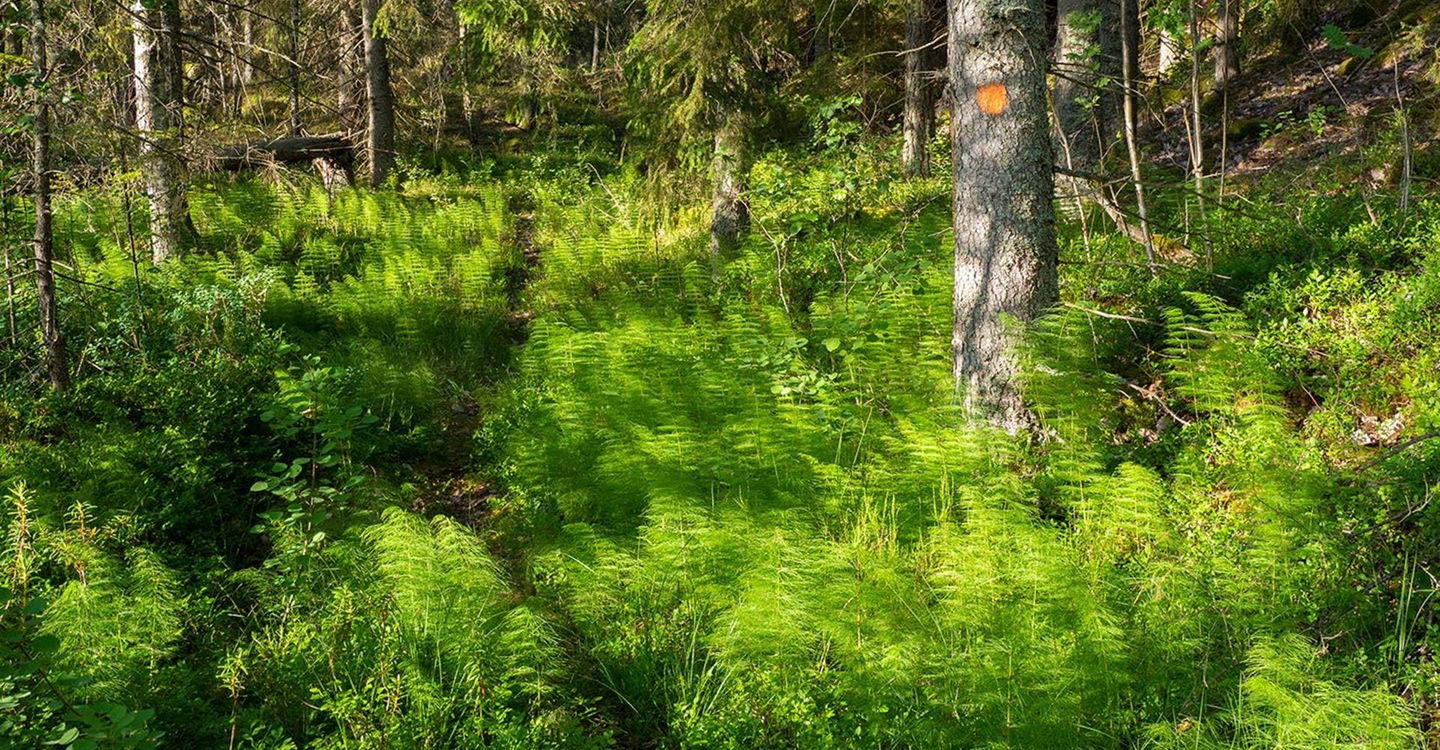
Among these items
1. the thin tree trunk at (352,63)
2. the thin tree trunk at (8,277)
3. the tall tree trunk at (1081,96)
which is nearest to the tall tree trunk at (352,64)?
the thin tree trunk at (352,63)

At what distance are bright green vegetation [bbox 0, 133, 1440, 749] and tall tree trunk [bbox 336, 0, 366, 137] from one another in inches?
240

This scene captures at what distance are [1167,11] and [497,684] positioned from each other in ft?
20.7

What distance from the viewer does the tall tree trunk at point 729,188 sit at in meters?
7.88

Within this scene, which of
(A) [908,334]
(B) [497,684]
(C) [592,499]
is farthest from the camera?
(A) [908,334]

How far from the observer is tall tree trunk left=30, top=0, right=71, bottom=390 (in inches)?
196

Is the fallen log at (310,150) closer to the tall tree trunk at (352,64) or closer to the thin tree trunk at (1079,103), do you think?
the tall tree trunk at (352,64)

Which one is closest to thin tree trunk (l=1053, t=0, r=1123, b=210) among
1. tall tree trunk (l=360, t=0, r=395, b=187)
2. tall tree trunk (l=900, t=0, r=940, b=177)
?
tall tree trunk (l=900, t=0, r=940, b=177)

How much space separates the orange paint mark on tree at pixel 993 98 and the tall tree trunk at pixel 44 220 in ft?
16.6

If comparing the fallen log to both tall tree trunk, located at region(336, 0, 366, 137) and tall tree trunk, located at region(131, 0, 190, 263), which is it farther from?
tall tree trunk, located at region(131, 0, 190, 263)

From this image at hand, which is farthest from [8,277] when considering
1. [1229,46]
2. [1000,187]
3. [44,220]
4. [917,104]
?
[1229,46]

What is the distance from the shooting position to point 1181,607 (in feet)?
11.1

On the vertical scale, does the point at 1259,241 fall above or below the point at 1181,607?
above

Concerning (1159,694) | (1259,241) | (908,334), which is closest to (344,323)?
(908,334)

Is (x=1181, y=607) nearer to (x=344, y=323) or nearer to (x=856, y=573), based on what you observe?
(x=856, y=573)
